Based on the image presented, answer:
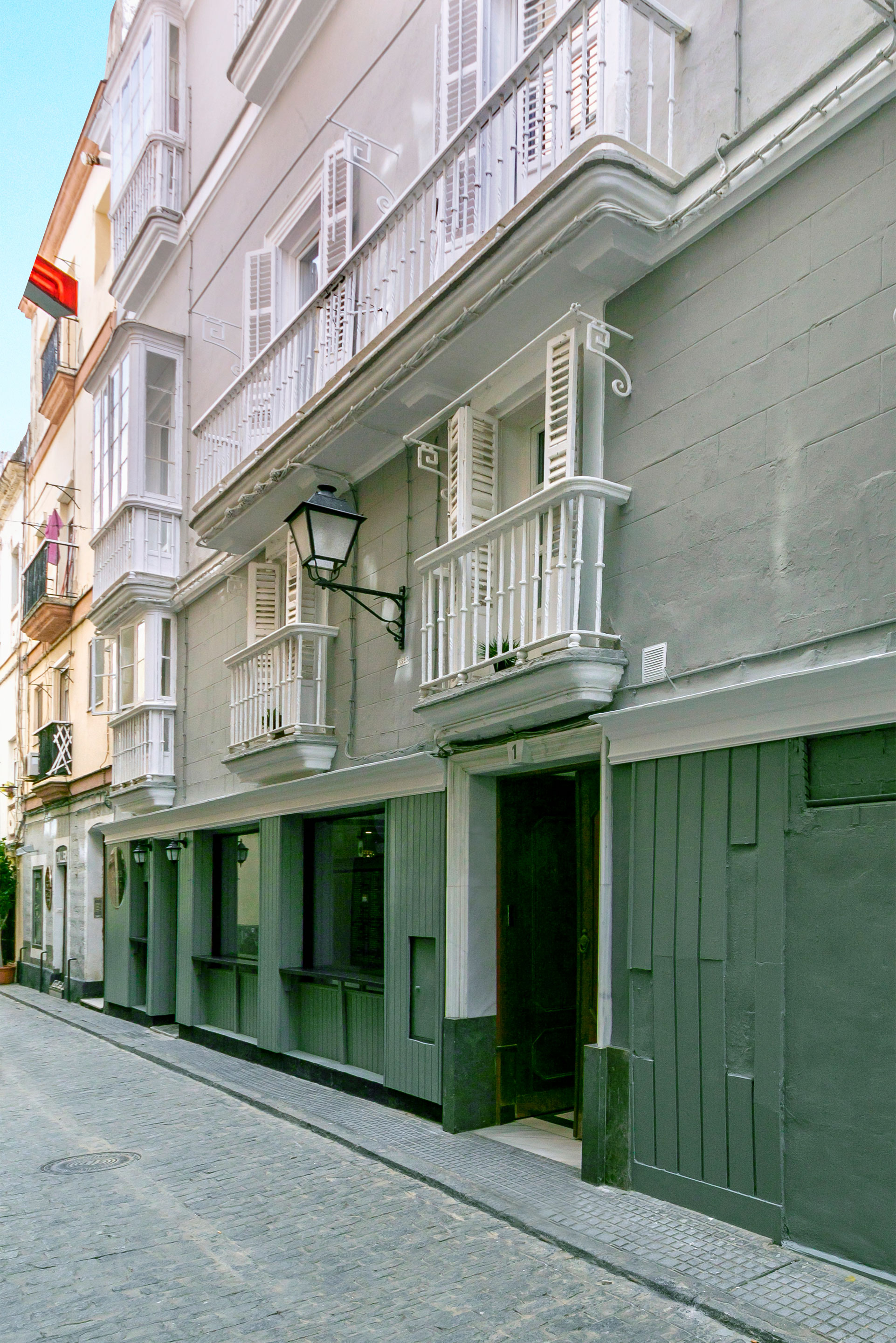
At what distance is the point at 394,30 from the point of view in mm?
9875

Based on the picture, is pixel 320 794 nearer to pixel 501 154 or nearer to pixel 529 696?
pixel 529 696

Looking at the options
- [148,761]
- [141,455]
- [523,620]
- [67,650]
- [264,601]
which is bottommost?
[148,761]

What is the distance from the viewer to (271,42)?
38.0 ft

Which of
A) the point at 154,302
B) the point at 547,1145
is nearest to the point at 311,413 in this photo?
the point at 547,1145

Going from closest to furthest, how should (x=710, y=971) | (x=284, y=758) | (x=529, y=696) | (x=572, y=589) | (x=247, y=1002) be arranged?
(x=710, y=971) < (x=572, y=589) < (x=529, y=696) < (x=284, y=758) < (x=247, y=1002)

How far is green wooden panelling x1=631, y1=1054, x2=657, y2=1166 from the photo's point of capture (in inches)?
238

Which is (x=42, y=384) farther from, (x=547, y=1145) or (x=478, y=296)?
(x=547, y=1145)

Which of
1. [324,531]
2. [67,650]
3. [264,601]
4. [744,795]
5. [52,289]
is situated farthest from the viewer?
[52,289]

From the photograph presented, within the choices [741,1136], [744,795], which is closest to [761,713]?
[744,795]

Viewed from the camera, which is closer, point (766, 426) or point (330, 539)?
point (766, 426)

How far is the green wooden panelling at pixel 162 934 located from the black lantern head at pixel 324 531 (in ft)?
23.9

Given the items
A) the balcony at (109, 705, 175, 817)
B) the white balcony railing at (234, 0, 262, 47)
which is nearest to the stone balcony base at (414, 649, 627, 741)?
the balcony at (109, 705, 175, 817)

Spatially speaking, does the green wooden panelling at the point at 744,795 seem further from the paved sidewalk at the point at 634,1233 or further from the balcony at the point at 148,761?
the balcony at the point at 148,761

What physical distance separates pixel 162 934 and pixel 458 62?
36.6ft
